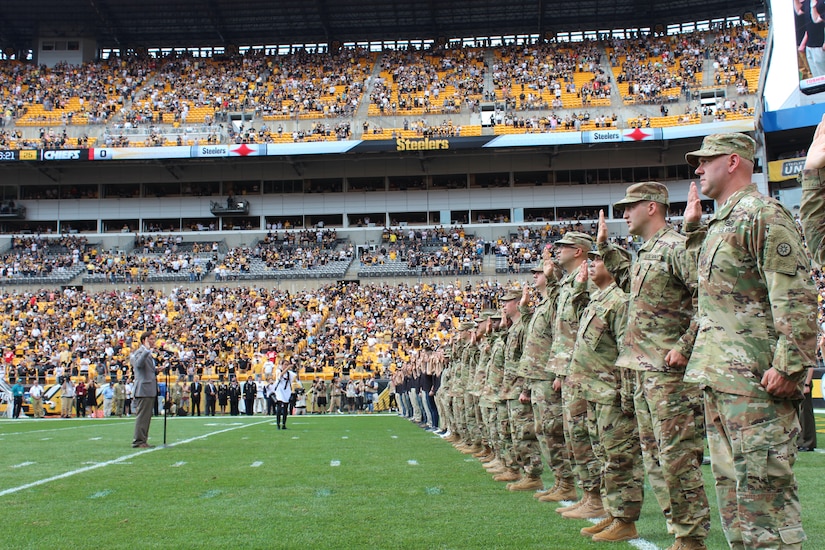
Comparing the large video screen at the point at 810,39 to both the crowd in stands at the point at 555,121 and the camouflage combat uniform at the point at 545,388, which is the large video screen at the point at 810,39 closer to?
the crowd in stands at the point at 555,121

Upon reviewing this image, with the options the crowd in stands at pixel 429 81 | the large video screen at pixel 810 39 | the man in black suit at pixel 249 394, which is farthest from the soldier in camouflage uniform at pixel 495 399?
the crowd in stands at pixel 429 81

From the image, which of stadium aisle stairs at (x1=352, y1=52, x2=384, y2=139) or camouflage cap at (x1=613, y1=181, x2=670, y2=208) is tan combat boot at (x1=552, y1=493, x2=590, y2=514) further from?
stadium aisle stairs at (x1=352, y1=52, x2=384, y2=139)

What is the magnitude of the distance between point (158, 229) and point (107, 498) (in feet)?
135

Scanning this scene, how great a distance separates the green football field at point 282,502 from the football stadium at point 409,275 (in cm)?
6

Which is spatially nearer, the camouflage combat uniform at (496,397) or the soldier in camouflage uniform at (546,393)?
the soldier in camouflage uniform at (546,393)

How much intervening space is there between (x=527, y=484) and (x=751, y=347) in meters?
4.27

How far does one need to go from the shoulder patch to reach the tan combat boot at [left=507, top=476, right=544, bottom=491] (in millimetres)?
4438

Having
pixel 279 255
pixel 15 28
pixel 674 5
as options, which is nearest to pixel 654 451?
pixel 279 255

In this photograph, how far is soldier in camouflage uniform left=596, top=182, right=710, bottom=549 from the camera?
14.7 feet

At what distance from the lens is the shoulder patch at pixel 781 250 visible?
11.1 ft

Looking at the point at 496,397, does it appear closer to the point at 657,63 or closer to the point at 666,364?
the point at 666,364

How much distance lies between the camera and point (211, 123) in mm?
45531

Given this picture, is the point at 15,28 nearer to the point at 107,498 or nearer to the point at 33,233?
the point at 33,233

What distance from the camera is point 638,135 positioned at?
40188 millimetres
